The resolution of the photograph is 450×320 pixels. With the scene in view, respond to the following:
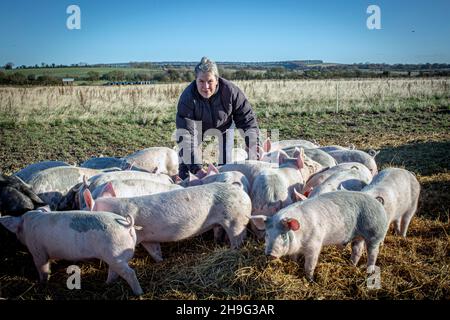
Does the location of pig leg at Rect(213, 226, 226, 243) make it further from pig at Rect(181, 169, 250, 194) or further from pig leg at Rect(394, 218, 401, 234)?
pig leg at Rect(394, 218, 401, 234)

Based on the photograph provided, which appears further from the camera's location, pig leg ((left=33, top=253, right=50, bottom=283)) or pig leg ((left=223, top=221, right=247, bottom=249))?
pig leg ((left=223, top=221, right=247, bottom=249))

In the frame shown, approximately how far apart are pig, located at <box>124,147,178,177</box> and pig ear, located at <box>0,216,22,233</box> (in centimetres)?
284

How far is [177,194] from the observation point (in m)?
4.48

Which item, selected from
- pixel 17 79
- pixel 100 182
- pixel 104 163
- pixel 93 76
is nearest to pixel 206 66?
pixel 100 182

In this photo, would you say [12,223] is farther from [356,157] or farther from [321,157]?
[356,157]

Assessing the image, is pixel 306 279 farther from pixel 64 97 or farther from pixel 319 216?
pixel 64 97

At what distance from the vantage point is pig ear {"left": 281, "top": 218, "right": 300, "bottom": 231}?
3648mm

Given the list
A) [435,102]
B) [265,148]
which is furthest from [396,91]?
[265,148]

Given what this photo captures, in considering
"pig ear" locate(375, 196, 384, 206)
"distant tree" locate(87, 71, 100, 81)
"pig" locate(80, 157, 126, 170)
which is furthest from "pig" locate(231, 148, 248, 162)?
"distant tree" locate(87, 71, 100, 81)

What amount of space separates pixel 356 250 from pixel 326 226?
1.82 ft

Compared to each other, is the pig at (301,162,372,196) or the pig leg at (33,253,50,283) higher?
the pig at (301,162,372,196)

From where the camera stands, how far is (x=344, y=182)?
5.14 m
